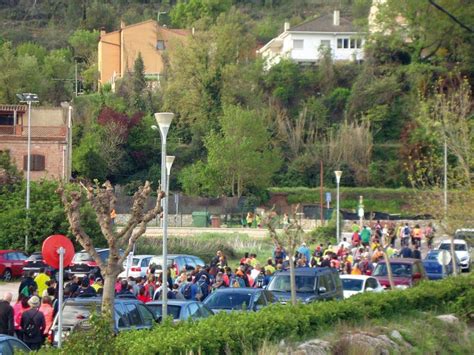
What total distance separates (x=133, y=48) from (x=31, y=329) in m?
91.5

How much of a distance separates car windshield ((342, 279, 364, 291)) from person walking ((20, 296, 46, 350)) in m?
12.7

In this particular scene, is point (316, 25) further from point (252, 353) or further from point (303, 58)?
point (252, 353)

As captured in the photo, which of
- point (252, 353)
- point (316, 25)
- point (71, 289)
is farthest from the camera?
point (316, 25)

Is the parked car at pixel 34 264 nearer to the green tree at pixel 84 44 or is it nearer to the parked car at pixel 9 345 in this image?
the parked car at pixel 9 345

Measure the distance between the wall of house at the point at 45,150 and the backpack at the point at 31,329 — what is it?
154ft

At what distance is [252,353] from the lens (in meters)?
16.0

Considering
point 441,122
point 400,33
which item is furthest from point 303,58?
point 441,122

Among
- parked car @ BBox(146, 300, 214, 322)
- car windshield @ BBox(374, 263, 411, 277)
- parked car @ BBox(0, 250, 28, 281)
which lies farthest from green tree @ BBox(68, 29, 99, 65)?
parked car @ BBox(146, 300, 214, 322)

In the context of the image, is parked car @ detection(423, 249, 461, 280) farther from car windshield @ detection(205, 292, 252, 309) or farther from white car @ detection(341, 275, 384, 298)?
car windshield @ detection(205, 292, 252, 309)

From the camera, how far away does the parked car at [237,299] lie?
78.6 ft

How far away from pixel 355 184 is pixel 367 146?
306 centimetres

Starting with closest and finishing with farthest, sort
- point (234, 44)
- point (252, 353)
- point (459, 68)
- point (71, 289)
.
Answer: point (252, 353), point (71, 289), point (459, 68), point (234, 44)

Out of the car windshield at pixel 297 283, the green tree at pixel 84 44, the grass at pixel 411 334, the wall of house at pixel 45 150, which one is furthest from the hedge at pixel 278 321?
the green tree at pixel 84 44

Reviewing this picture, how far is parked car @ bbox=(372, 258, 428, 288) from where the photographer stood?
108ft
